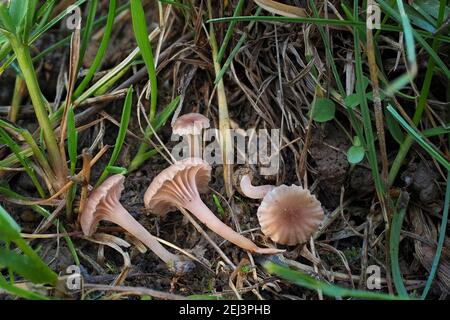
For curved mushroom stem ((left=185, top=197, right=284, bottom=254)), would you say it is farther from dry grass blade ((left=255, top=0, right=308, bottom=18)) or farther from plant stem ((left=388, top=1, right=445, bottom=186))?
dry grass blade ((left=255, top=0, right=308, bottom=18))

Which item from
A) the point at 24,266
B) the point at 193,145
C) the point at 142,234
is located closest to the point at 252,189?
the point at 193,145

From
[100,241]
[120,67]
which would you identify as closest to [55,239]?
[100,241]

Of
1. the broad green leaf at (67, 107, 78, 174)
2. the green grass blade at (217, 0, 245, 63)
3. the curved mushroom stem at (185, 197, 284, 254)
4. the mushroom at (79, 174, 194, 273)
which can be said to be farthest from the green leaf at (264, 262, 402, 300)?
the green grass blade at (217, 0, 245, 63)

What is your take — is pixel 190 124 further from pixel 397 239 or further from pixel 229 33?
pixel 397 239

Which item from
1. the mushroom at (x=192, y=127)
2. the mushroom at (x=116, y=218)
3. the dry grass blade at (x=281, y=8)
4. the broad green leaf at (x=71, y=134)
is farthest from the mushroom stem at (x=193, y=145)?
the dry grass blade at (x=281, y=8)

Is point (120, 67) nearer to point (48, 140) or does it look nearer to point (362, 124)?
point (48, 140)

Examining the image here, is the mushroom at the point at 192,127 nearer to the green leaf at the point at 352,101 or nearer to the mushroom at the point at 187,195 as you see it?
the mushroom at the point at 187,195
